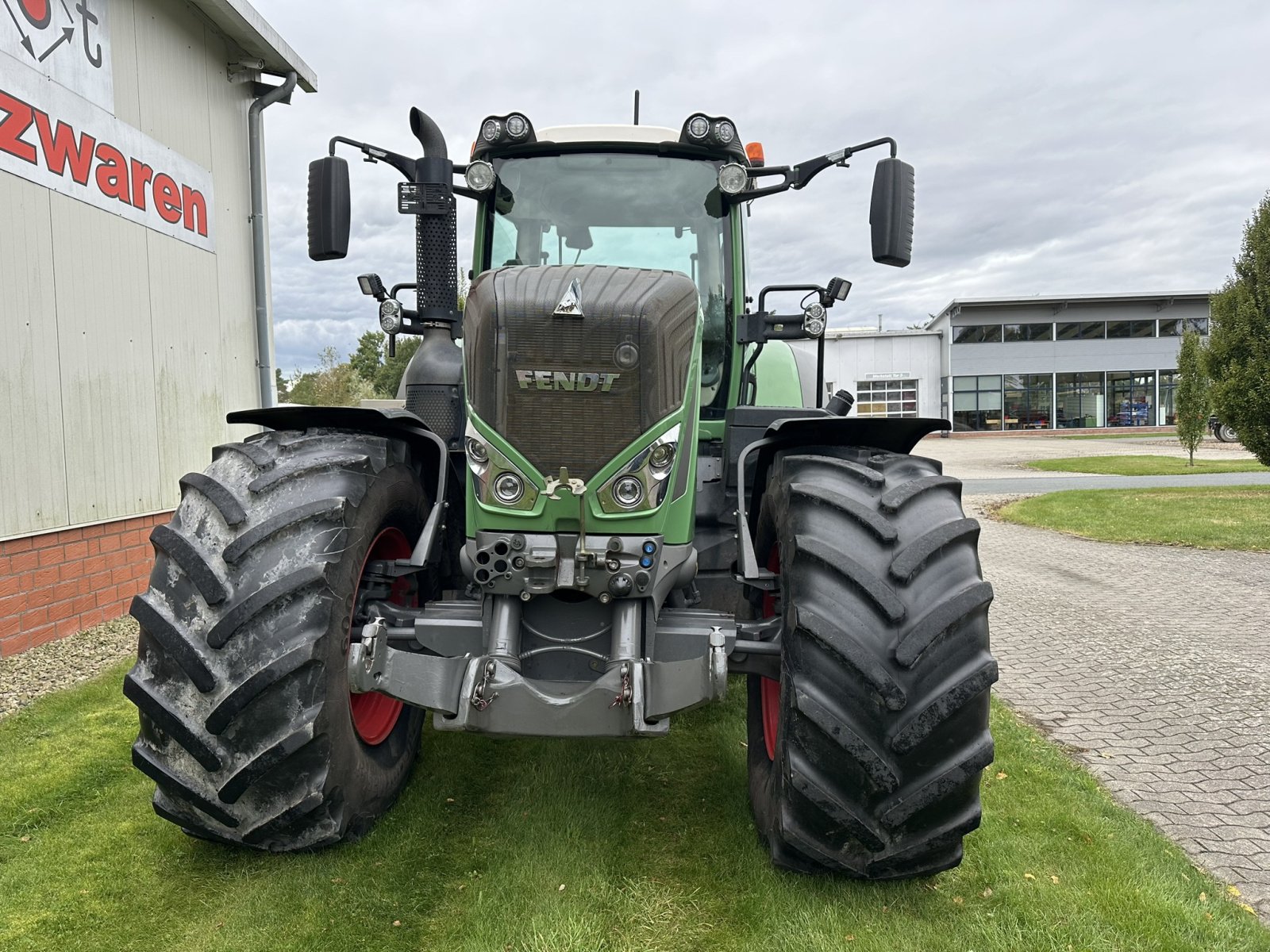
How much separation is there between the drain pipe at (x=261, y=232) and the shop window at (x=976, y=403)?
37.9m

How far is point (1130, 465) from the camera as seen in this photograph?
2223 centimetres

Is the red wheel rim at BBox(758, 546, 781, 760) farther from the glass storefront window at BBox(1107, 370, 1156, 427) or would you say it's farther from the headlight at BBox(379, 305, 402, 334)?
the glass storefront window at BBox(1107, 370, 1156, 427)

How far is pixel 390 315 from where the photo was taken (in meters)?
4.04

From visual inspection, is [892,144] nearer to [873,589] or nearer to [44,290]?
[873,589]

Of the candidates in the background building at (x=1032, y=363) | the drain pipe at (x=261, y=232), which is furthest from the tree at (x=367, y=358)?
the drain pipe at (x=261, y=232)

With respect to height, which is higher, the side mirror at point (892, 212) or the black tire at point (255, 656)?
the side mirror at point (892, 212)

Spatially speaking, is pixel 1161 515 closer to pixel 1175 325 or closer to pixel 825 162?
pixel 825 162

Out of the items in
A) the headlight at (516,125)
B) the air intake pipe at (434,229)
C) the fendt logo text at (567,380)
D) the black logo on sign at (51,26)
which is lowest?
the fendt logo text at (567,380)

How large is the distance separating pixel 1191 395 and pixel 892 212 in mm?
20410

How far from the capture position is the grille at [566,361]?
274 centimetres

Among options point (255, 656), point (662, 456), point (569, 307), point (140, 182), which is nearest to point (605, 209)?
point (569, 307)

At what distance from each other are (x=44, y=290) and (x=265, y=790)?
462 centimetres

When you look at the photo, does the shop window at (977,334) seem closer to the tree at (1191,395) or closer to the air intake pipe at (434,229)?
the tree at (1191,395)

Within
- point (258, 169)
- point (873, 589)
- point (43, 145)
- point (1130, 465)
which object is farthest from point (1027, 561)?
point (1130, 465)
